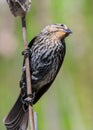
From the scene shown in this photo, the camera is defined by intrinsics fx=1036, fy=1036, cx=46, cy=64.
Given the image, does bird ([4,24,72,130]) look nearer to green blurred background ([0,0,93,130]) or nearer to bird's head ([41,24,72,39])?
bird's head ([41,24,72,39])

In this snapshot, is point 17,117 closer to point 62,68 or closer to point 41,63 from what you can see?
point 41,63

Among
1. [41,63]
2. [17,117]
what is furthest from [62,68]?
[17,117]

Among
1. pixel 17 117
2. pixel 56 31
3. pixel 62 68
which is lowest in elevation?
pixel 17 117

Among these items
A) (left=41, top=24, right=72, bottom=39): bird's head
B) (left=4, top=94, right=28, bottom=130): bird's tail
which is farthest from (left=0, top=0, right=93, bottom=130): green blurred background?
(left=41, top=24, right=72, bottom=39): bird's head

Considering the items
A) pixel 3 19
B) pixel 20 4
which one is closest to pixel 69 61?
pixel 3 19

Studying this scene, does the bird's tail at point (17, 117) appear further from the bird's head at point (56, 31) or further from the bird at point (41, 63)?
the bird's head at point (56, 31)

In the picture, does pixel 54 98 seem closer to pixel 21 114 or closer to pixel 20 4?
pixel 21 114

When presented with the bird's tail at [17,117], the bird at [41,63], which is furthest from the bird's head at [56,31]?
the bird's tail at [17,117]

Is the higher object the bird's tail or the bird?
the bird
